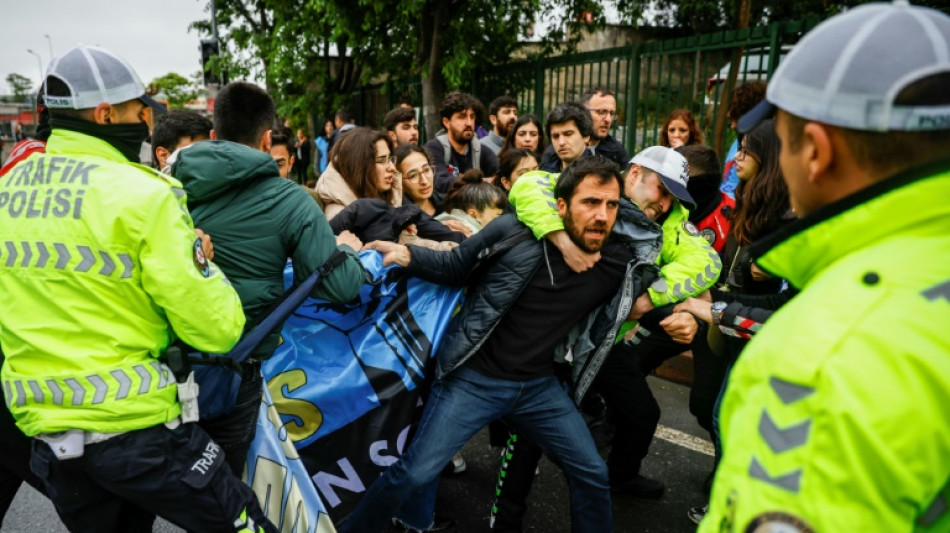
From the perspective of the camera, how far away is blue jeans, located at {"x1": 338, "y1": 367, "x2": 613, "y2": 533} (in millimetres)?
2691

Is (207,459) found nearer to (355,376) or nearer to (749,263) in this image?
(355,376)

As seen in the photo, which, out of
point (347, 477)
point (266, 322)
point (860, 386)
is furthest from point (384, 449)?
point (860, 386)

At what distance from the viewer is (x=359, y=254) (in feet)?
9.34

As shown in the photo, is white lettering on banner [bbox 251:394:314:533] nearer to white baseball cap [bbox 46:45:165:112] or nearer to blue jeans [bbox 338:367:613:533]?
blue jeans [bbox 338:367:613:533]

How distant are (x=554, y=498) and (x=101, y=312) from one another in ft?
8.33

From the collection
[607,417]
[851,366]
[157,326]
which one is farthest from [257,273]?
[607,417]

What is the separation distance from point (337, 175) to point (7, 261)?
2.11 metres

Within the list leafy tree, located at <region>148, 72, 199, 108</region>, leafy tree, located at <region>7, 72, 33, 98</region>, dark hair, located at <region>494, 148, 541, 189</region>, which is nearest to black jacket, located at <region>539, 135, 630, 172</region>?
dark hair, located at <region>494, 148, 541, 189</region>

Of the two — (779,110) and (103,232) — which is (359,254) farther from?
(779,110)

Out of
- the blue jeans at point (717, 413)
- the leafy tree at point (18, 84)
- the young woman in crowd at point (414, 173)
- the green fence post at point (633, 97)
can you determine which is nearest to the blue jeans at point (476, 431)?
the blue jeans at point (717, 413)

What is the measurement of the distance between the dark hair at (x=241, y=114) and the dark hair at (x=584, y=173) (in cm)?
125

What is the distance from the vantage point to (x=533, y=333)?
2.80 m

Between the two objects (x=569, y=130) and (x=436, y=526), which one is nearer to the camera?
(x=436, y=526)

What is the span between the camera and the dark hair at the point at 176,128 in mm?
3713
